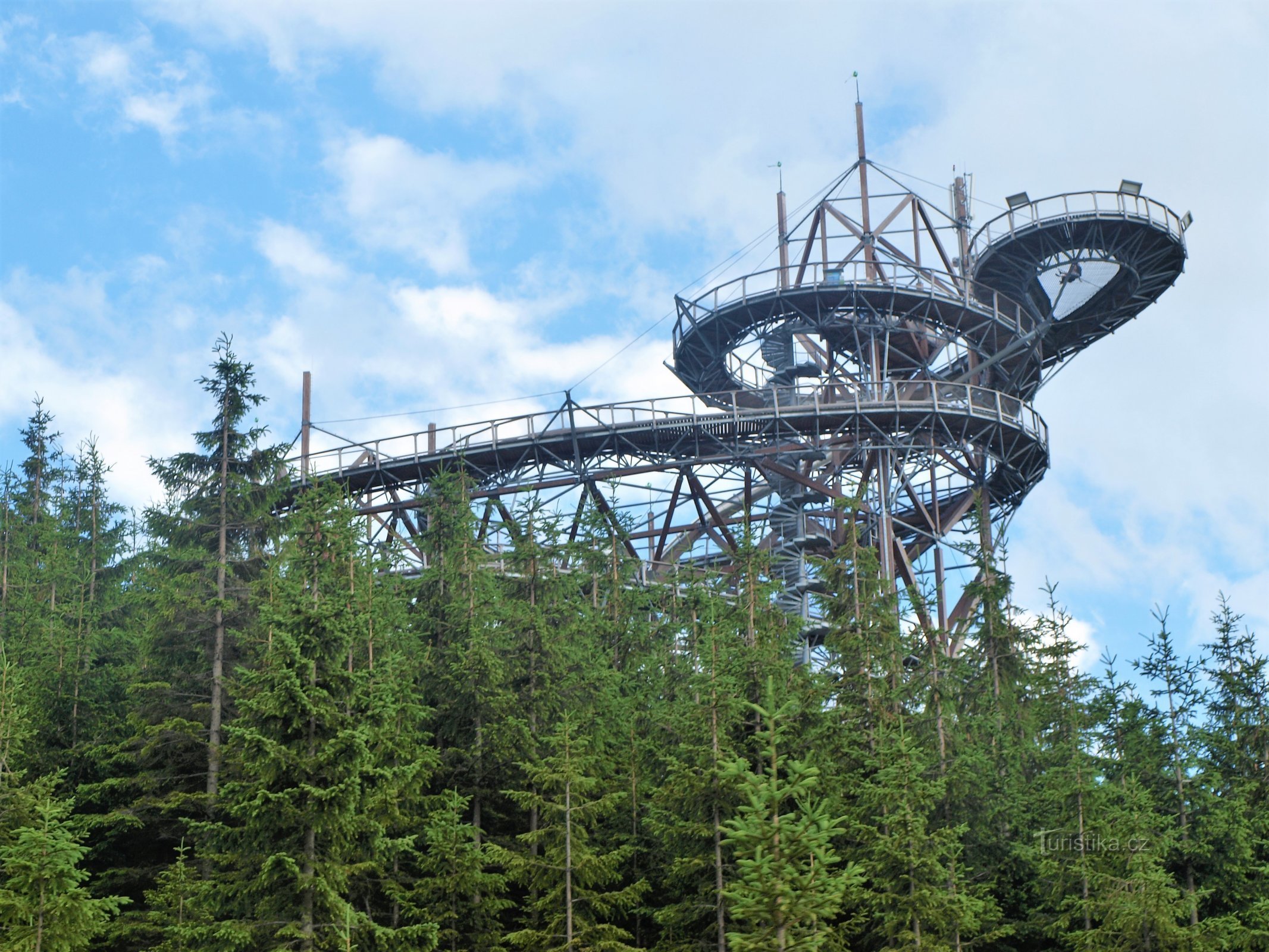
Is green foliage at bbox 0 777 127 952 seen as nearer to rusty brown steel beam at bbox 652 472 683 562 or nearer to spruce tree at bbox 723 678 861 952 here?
spruce tree at bbox 723 678 861 952

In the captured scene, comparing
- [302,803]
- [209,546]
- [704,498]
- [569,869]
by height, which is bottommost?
[569,869]

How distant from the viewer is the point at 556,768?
2462cm

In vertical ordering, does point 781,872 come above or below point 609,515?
below

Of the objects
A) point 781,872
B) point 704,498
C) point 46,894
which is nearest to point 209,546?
point 46,894

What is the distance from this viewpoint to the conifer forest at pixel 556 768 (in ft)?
70.0

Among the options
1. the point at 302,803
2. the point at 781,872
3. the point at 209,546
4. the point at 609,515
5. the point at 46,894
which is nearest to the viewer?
the point at 781,872

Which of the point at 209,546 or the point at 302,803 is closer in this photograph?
the point at 302,803

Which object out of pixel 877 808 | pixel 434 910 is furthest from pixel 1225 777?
pixel 434 910

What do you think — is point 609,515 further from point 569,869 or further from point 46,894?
Result: point 46,894

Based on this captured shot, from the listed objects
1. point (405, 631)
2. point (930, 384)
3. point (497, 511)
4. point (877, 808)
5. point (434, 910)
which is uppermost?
point (930, 384)

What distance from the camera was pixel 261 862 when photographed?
2098cm

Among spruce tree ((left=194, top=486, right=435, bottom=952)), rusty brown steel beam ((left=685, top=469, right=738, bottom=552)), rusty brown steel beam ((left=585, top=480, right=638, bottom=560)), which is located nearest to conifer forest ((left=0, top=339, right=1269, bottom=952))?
spruce tree ((left=194, top=486, right=435, bottom=952))

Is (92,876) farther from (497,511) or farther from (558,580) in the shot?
(497,511)

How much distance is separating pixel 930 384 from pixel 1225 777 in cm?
2147
